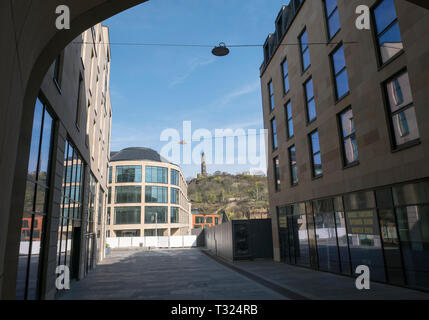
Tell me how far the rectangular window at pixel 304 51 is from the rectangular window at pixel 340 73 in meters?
2.96

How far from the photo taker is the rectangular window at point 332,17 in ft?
53.8

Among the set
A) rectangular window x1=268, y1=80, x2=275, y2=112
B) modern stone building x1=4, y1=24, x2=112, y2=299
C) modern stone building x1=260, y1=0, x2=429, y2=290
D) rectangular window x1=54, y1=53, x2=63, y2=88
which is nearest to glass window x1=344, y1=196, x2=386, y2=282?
modern stone building x1=260, y1=0, x2=429, y2=290

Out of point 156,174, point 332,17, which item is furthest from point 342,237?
point 156,174

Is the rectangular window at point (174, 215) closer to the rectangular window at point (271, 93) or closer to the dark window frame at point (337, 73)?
the rectangular window at point (271, 93)

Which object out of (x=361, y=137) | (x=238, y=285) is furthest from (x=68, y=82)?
(x=361, y=137)

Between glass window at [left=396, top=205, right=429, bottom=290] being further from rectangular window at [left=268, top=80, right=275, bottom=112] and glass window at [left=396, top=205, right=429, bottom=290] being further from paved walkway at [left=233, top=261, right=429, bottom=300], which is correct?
rectangular window at [left=268, top=80, right=275, bottom=112]

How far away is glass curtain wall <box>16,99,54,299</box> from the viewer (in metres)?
7.77

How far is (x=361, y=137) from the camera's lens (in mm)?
13930

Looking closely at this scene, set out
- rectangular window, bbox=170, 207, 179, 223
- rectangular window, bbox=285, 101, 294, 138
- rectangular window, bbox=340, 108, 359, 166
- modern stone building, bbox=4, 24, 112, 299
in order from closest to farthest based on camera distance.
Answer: modern stone building, bbox=4, 24, 112, 299
rectangular window, bbox=340, 108, 359, 166
rectangular window, bbox=285, 101, 294, 138
rectangular window, bbox=170, 207, 179, 223

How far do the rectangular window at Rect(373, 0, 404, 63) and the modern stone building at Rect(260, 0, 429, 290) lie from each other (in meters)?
0.04

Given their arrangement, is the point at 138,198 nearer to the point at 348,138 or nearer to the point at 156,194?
the point at 156,194

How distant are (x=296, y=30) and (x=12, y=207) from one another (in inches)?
801

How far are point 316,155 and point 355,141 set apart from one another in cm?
392

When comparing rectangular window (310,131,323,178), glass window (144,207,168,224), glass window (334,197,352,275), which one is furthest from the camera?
glass window (144,207,168,224)
